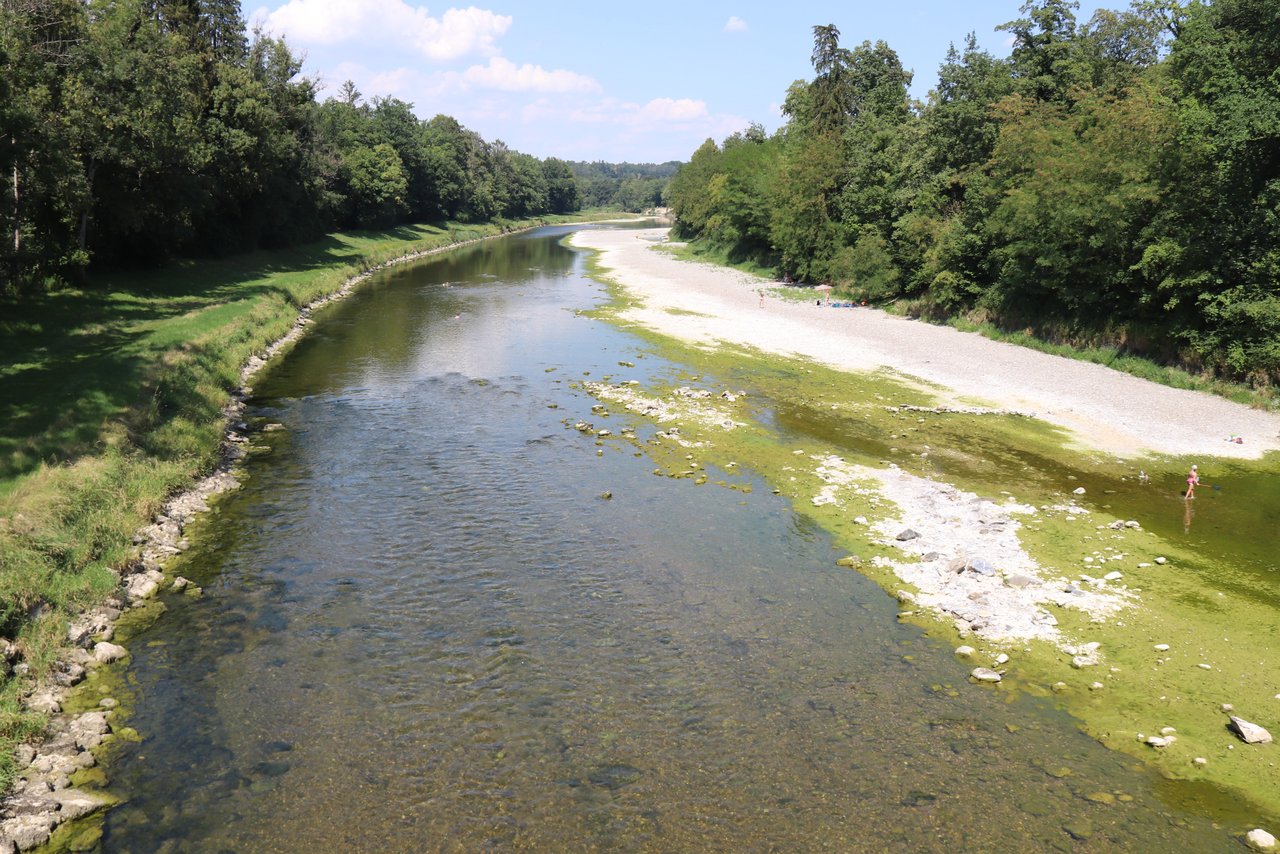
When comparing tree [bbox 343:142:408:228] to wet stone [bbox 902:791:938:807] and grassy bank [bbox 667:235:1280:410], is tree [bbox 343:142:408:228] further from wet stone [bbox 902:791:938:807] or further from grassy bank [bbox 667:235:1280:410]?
wet stone [bbox 902:791:938:807]

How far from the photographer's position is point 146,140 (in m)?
43.8

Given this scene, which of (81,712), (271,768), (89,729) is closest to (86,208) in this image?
(81,712)

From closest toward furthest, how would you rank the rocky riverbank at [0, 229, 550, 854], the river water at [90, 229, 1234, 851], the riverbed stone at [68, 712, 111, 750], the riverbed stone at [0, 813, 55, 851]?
1. the riverbed stone at [0, 813, 55, 851]
2. the rocky riverbank at [0, 229, 550, 854]
3. the river water at [90, 229, 1234, 851]
4. the riverbed stone at [68, 712, 111, 750]

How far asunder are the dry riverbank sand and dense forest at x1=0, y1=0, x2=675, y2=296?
31.9 meters

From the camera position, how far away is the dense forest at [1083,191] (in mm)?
33781

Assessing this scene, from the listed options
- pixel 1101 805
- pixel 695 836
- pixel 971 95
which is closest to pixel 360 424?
Result: pixel 695 836

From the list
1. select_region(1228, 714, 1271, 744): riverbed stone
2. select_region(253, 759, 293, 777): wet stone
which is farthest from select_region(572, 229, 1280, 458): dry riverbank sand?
select_region(253, 759, 293, 777): wet stone

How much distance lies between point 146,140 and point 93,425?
29.3 meters

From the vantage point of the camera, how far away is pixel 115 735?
12.7 meters

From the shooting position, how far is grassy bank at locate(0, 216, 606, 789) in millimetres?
15188

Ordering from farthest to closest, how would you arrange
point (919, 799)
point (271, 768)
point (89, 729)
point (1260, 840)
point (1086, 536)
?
point (1086, 536) → point (89, 729) → point (271, 768) → point (919, 799) → point (1260, 840)

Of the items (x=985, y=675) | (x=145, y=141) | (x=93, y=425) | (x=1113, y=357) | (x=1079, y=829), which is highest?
(x=145, y=141)

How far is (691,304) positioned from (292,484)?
43.6m

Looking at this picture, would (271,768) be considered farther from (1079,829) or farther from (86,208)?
(86,208)
